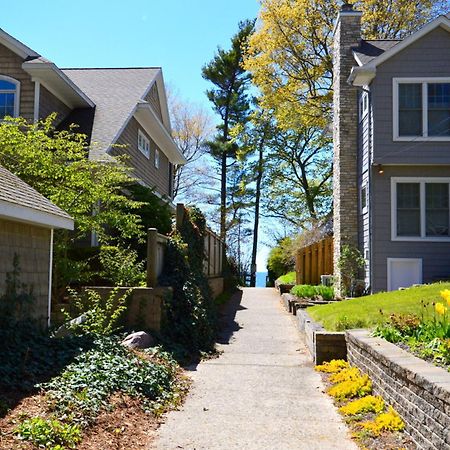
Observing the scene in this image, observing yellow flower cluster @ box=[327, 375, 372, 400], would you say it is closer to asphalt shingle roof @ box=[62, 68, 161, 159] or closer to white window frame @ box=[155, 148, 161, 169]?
asphalt shingle roof @ box=[62, 68, 161, 159]

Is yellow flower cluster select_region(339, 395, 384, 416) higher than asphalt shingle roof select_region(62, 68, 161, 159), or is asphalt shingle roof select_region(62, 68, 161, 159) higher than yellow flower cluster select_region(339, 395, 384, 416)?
asphalt shingle roof select_region(62, 68, 161, 159)

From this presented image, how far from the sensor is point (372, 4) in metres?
25.4

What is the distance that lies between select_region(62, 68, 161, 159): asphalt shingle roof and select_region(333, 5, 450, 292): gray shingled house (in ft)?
23.1

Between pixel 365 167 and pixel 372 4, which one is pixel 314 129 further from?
pixel 365 167

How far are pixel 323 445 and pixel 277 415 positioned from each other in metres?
1.07

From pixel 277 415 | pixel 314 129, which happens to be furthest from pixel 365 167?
pixel 314 129

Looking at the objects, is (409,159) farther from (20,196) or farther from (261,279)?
(261,279)

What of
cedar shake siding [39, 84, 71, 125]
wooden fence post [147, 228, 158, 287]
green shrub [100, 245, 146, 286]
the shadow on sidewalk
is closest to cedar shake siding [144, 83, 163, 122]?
cedar shake siding [39, 84, 71, 125]

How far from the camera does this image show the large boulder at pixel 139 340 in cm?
866

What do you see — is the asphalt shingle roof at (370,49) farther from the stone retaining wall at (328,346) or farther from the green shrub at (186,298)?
the stone retaining wall at (328,346)

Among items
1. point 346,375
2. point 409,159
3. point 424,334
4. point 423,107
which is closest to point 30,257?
point 346,375

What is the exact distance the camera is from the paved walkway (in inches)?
209

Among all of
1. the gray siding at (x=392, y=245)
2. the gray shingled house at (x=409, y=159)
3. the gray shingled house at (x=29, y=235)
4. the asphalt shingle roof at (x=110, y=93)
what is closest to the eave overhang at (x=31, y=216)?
the gray shingled house at (x=29, y=235)

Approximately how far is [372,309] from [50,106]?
11.4 meters
